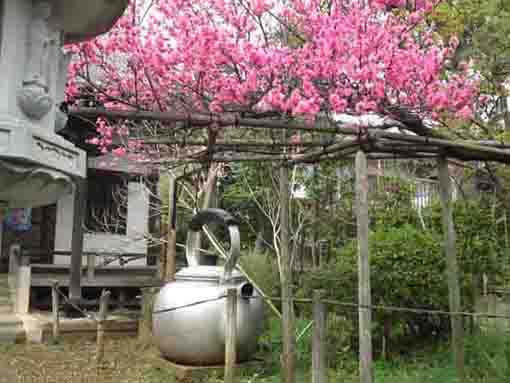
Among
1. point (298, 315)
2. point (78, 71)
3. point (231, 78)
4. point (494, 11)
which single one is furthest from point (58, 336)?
point (494, 11)

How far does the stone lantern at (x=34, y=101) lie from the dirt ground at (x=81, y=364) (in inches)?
130

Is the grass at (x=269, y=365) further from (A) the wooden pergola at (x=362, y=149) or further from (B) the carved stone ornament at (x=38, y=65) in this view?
(B) the carved stone ornament at (x=38, y=65)

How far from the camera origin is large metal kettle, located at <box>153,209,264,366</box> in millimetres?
5473

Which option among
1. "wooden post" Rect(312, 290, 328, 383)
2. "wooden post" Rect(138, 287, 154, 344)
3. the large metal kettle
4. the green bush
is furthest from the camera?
"wooden post" Rect(138, 287, 154, 344)

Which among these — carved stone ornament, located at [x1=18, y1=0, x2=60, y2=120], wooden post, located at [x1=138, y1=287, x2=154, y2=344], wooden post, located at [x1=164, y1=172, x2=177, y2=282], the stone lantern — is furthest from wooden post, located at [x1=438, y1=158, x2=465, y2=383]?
wooden post, located at [x1=138, y1=287, x2=154, y2=344]

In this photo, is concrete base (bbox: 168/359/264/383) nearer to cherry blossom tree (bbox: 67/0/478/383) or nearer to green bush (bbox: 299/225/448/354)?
cherry blossom tree (bbox: 67/0/478/383)

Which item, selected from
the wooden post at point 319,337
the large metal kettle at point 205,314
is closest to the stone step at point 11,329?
the large metal kettle at point 205,314

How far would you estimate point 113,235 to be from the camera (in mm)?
12359

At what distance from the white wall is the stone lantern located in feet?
28.1

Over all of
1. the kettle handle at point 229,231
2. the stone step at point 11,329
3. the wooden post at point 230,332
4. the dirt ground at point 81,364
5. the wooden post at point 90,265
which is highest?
the kettle handle at point 229,231

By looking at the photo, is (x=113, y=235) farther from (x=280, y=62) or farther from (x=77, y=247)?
(x=280, y=62)

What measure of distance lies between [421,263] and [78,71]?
14.6 feet

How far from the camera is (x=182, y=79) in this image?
536 cm

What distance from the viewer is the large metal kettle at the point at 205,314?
5473mm
